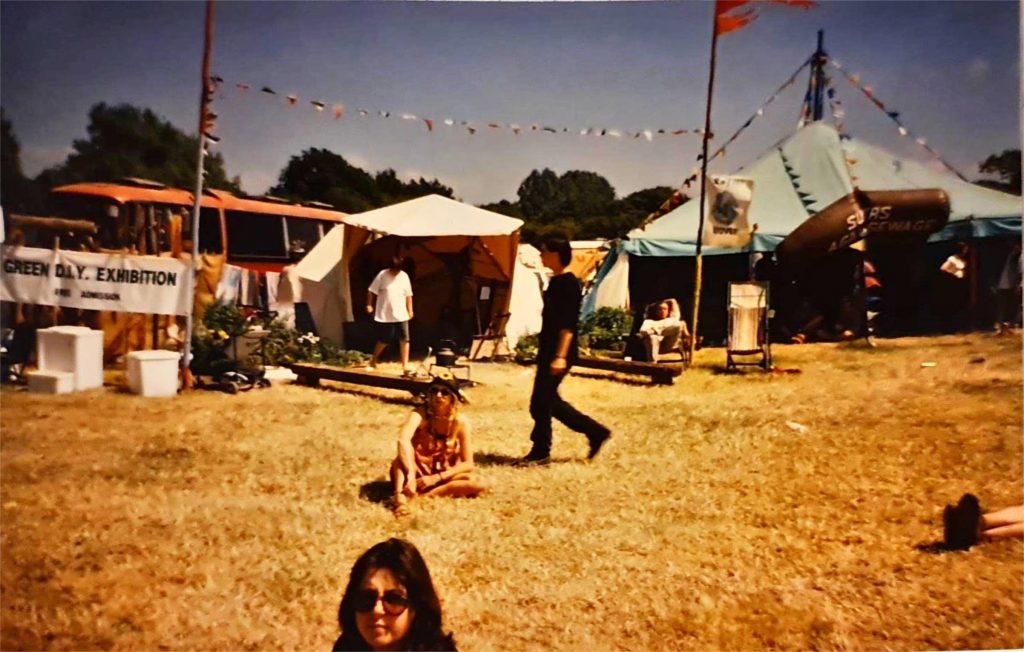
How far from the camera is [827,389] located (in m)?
2.29

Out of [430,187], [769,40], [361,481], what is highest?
[769,40]

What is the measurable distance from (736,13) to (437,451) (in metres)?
1.50

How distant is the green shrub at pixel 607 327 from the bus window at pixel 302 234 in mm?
789

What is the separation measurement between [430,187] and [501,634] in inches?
46.4

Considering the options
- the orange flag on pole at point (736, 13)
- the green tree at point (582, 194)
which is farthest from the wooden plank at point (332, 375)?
the orange flag on pole at point (736, 13)

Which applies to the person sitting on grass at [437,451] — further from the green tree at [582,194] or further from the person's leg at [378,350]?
the green tree at [582,194]

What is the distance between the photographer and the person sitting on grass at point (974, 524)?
6.73 feet

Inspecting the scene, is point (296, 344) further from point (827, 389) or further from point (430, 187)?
point (827, 389)

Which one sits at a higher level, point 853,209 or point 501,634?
point 853,209

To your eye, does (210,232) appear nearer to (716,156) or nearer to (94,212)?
(94,212)

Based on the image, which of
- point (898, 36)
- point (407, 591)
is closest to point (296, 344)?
point (407, 591)

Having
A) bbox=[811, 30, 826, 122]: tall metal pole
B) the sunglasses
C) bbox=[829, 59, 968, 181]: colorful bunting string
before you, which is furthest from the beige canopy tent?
bbox=[829, 59, 968, 181]: colorful bunting string

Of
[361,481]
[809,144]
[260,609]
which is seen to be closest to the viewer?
[260,609]

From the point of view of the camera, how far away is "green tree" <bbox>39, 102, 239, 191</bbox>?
191cm
